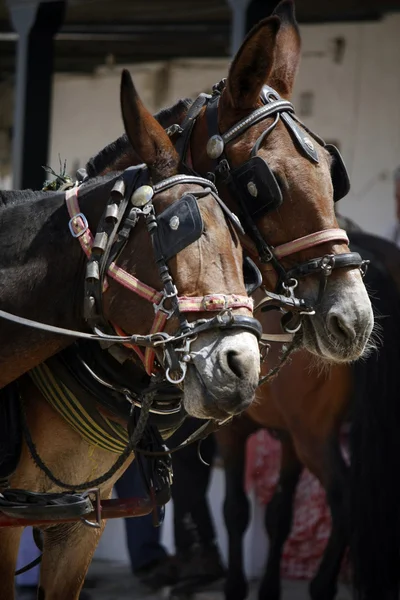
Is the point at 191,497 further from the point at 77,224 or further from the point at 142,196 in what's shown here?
the point at 142,196

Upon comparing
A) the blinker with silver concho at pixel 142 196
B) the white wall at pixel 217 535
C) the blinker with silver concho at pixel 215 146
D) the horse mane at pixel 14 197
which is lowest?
the white wall at pixel 217 535

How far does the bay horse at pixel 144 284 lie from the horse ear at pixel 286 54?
737mm

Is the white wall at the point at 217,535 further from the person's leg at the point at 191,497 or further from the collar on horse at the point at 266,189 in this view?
the collar on horse at the point at 266,189

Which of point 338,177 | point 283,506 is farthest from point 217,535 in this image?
point 338,177

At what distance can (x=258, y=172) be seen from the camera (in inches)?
122

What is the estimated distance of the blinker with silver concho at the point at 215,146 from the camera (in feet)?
10.2

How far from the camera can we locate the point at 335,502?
5.45m

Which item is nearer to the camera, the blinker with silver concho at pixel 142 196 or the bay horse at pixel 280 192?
the blinker with silver concho at pixel 142 196

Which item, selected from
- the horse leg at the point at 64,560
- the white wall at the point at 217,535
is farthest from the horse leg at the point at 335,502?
the horse leg at the point at 64,560

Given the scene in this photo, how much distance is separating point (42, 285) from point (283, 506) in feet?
11.9

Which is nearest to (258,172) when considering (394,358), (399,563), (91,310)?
(91,310)

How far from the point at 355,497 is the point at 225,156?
2698 millimetres

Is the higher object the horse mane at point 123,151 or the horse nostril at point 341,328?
the horse mane at point 123,151

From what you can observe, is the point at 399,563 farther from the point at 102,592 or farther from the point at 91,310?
the point at 91,310
